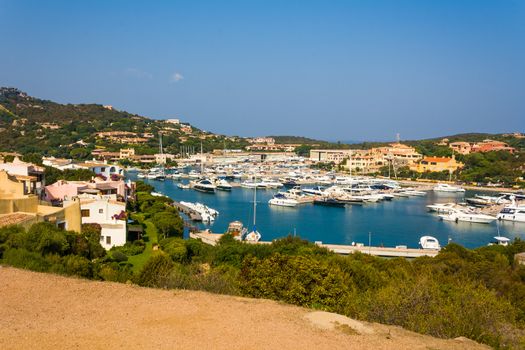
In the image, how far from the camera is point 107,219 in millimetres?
13945

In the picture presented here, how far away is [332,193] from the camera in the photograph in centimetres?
3353

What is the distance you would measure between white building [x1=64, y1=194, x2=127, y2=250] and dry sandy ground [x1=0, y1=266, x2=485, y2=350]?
25.8 ft

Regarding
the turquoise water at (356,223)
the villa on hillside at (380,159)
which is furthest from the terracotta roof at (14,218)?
the villa on hillside at (380,159)

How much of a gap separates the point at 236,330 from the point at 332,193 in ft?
96.8

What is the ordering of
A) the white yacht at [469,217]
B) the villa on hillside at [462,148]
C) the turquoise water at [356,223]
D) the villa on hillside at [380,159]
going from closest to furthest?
the turquoise water at [356,223] < the white yacht at [469,217] < the villa on hillside at [380,159] < the villa on hillside at [462,148]

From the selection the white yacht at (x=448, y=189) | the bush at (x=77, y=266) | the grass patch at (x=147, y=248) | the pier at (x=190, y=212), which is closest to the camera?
the bush at (x=77, y=266)

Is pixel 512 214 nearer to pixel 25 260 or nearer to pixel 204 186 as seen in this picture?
pixel 204 186

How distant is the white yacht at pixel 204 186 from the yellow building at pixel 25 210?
23322mm

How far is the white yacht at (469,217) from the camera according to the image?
26.1 metres

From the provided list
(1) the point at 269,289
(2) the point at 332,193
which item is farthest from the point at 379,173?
(1) the point at 269,289

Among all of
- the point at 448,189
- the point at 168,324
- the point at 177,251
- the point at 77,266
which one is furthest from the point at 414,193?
the point at 168,324

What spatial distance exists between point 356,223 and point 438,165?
26.8m

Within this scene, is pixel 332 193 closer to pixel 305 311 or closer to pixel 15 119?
pixel 305 311

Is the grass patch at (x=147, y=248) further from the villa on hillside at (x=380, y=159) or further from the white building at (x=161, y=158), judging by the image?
the white building at (x=161, y=158)
